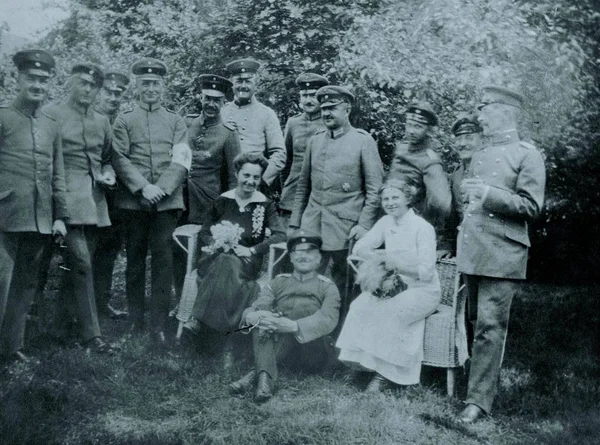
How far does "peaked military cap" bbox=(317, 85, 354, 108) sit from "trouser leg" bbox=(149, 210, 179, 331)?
5.18 feet

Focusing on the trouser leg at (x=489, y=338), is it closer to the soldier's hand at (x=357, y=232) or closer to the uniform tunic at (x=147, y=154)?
the soldier's hand at (x=357, y=232)

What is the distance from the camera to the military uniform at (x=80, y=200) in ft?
16.8

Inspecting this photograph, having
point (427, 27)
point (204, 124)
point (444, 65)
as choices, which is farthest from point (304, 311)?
point (427, 27)

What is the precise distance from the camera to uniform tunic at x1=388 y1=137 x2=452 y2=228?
520cm

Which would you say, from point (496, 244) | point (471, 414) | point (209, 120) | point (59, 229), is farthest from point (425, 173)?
point (59, 229)

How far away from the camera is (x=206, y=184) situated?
5996 millimetres

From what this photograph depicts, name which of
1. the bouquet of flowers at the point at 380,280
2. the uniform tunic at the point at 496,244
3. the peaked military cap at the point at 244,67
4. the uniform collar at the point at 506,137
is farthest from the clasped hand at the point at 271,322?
the peaked military cap at the point at 244,67

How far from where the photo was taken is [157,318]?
220 inches

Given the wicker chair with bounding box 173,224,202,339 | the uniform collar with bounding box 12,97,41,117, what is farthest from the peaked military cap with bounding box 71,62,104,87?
Answer: the wicker chair with bounding box 173,224,202,339

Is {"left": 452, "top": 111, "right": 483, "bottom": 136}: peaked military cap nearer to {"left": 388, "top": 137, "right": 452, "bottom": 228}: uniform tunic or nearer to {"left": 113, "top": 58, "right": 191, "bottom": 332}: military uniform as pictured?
{"left": 388, "top": 137, "right": 452, "bottom": 228}: uniform tunic

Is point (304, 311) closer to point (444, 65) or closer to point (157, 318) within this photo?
point (157, 318)

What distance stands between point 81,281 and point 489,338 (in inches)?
119

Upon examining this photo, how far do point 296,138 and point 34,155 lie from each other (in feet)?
7.54

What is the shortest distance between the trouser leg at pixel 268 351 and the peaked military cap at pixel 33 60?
7.57ft
